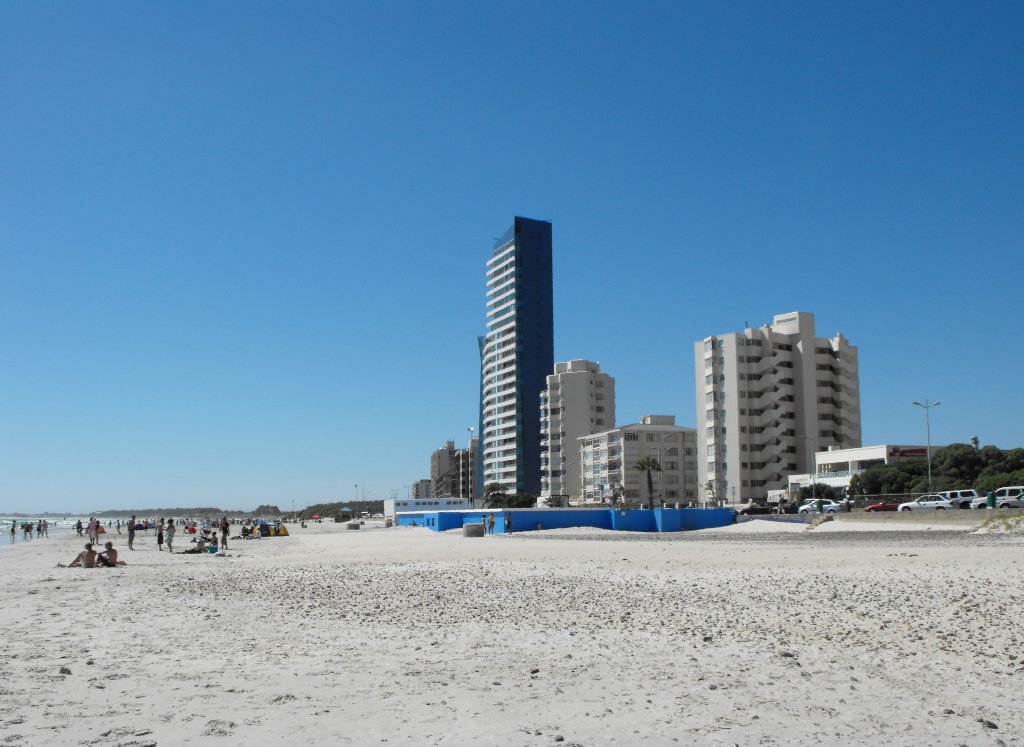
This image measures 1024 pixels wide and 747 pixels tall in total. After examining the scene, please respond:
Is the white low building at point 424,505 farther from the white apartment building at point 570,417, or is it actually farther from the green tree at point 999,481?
the green tree at point 999,481

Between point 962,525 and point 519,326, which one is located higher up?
point 519,326

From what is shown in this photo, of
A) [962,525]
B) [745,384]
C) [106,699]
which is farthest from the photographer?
[745,384]

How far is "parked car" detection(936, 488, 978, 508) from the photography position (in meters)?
61.3

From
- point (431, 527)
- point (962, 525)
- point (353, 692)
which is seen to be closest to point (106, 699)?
point (353, 692)

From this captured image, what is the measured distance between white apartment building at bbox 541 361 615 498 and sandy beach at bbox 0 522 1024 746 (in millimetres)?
140974

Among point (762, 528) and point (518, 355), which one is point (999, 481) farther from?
point (518, 355)

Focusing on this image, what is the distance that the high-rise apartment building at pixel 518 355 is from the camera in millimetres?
177375

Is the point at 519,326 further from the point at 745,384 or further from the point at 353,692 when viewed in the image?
the point at 353,692

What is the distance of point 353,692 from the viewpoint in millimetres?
9648

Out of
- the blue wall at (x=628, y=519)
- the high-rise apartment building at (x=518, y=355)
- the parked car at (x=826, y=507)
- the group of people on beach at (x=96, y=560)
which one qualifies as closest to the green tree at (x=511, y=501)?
the high-rise apartment building at (x=518, y=355)

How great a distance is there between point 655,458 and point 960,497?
74903 millimetres

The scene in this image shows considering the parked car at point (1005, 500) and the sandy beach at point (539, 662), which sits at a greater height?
the sandy beach at point (539, 662)

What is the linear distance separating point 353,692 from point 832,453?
332 ft

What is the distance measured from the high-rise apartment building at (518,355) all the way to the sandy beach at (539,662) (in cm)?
15565
